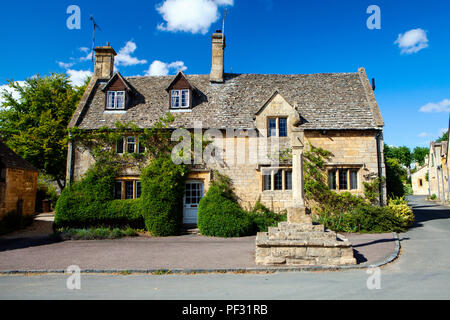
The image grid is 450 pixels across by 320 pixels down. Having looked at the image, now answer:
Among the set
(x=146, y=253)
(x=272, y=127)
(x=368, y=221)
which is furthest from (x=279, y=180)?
(x=146, y=253)

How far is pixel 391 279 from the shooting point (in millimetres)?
6879

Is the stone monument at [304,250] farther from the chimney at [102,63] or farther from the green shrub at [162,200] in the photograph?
the chimney at [102,63]

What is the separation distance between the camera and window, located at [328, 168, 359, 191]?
16328 mm

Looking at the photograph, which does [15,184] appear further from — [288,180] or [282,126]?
[282,126]

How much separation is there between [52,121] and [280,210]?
61.1 ft

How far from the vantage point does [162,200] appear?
1458cm

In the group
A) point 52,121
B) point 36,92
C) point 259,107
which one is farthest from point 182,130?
point 36,92

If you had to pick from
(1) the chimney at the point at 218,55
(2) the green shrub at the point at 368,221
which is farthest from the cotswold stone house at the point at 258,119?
(2) the green shrub at the point at 368,221

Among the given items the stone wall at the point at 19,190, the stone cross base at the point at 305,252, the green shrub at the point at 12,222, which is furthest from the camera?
the stone wall at the point at 19,190

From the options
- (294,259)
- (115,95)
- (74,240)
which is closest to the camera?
(294,259)

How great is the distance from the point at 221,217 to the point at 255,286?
765cm

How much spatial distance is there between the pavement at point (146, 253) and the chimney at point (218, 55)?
1159 cm

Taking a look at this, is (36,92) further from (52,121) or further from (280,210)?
(280,210)

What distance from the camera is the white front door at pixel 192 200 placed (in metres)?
16.5
